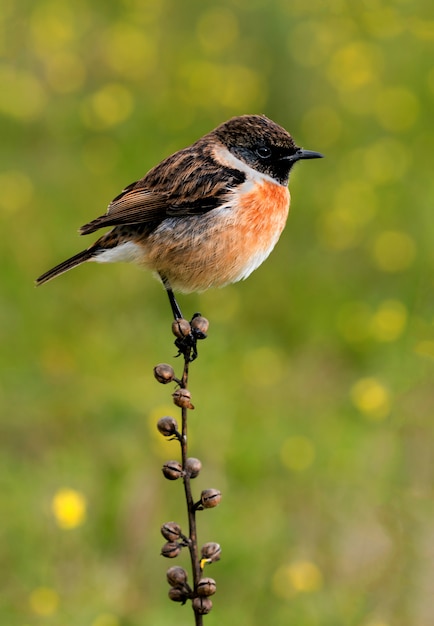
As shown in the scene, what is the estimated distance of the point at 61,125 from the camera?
31.7 ft

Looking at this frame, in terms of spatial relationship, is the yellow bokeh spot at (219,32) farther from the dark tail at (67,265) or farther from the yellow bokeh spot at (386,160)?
the dark tail at (67,265)

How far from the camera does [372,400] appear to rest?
5930mm

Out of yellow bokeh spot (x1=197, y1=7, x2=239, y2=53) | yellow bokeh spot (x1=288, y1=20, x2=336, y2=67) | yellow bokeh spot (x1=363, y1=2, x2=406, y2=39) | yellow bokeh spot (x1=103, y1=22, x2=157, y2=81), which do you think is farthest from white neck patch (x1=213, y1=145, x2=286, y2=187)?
yellow bokeh spot (x1=363, y1=2, x2=406, y2=39)

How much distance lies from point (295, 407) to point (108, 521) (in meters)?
1.86

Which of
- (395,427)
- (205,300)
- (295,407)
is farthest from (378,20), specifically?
(395,427)

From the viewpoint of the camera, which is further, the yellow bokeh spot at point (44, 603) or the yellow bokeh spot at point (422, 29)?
the yellow bokeh spot at point (422, 29)

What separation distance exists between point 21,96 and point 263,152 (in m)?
6.70

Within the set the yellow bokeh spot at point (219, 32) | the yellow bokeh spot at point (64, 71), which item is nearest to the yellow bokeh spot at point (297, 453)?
the yellow bokeh spot at point (64, 71)

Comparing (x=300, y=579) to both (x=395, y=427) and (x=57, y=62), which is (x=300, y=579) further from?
(x=57, y=62)

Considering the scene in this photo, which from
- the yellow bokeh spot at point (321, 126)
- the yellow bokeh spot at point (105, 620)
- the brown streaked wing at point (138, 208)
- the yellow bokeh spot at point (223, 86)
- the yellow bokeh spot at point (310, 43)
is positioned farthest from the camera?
the yellow bokeh spot at point (310, 43)

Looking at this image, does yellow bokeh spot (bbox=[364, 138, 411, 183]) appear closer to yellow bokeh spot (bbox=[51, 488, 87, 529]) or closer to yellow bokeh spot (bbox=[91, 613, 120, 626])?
yellow bokeh spot (bbox=[51, 488, 87, 529])

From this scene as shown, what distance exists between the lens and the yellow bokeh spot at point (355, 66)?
10.3m

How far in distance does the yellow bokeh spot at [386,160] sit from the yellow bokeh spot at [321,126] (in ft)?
1.14

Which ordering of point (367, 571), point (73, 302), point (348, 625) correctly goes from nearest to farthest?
point (348, 625) → point (367, 571) → point (73, 302)
